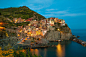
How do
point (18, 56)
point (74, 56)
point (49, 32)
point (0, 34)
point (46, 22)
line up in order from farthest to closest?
point (46, 22)
point (49, 32)
point (0, 34)
point (74, 56)
point (18, 56)

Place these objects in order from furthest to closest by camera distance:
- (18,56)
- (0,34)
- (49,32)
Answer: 1. (49,32)
2. (0,34)
3. (18,56)

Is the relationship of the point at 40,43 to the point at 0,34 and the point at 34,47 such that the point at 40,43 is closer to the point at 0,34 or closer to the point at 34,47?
the point at 34,47

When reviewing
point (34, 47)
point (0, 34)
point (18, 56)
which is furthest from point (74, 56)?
point (0, 34)

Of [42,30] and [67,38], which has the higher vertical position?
[42,30]

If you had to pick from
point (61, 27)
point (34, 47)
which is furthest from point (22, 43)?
point (61, 27)

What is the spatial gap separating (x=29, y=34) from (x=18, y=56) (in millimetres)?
36877

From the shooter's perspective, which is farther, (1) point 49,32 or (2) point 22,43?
(1) point 49,32

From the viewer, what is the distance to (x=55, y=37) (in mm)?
45000

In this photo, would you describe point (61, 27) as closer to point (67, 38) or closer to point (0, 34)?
point (67, 38)

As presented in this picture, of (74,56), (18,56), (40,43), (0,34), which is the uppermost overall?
(0,34)

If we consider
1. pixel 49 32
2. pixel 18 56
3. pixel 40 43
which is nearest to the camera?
pixel 18 56

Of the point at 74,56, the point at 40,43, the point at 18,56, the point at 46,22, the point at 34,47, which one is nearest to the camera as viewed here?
the point at 18,56

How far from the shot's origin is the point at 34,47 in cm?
3156

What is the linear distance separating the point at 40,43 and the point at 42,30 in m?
11.7
